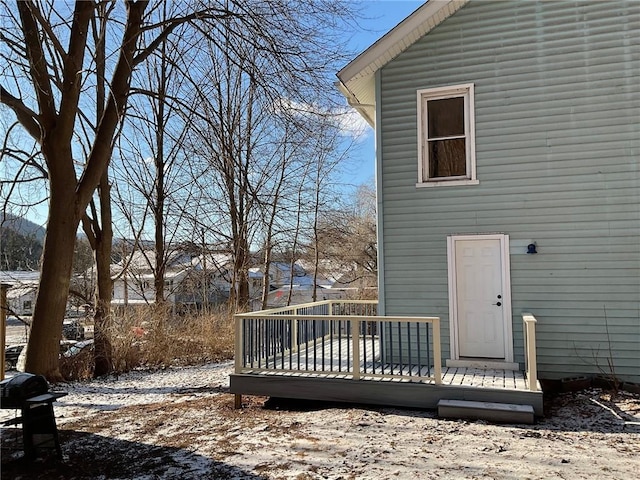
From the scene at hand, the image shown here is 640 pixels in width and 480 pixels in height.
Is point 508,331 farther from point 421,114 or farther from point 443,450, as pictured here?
point 421,114

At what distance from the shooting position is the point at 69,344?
35.0 ft

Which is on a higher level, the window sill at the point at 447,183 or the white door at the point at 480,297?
the window sill at the point at 447,183

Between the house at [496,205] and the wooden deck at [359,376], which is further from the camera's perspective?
the house at [496,205]

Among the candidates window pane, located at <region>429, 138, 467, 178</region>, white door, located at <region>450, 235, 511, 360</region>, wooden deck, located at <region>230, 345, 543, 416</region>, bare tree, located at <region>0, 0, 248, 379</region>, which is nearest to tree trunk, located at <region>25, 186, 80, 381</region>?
bare tree, located at <region>0, 0, 248, 379</region>

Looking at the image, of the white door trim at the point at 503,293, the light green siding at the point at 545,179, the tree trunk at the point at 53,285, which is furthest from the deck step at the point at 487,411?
the tree trunk at the point at 53,285

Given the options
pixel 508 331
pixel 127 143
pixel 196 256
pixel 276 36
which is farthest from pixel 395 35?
pixel 196 256

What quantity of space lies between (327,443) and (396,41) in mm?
5797

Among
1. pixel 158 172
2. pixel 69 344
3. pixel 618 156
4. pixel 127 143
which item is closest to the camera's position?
pixel 618 156

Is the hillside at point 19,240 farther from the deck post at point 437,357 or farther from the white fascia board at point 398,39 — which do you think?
the deck post at point 437,357

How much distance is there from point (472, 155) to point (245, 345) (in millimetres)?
4359

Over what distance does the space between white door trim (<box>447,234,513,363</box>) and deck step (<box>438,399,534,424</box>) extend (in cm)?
145

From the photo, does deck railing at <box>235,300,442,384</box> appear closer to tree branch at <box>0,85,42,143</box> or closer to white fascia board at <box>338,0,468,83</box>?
white fascia board at <box>338,0,468,83</box>

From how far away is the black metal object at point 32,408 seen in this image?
4.03 metres

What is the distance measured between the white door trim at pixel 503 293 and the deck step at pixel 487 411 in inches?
57.1
